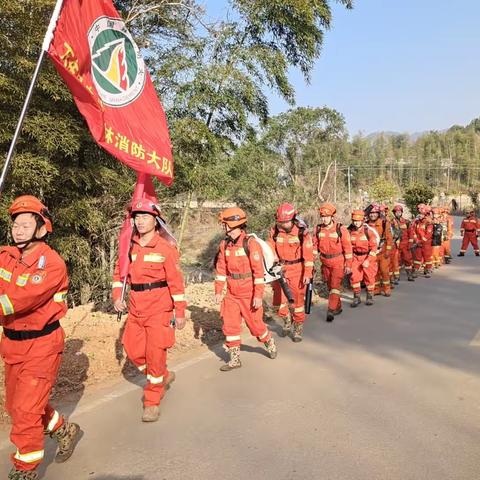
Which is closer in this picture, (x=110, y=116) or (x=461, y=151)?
(x=110, y=116)

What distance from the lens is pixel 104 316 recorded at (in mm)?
7324

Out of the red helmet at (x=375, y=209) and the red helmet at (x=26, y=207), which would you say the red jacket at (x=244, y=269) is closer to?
the red helmet at (x=26, y=207)

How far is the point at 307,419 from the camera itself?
14.0 feet

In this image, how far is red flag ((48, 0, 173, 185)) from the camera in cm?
415

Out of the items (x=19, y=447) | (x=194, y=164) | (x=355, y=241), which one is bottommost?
(x=19, y=447)

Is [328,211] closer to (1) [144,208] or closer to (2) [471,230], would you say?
(1) [144,208]

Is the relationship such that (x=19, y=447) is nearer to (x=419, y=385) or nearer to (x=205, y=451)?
(x=205, y=451)

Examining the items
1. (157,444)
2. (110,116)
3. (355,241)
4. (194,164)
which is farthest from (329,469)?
(355,241)

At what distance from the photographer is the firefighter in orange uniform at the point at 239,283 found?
→ 5836mm

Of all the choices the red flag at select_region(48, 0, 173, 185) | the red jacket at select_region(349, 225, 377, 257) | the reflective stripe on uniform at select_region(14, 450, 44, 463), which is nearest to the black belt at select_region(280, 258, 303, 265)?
the red flag at select_region(48, 0, 173, 185)

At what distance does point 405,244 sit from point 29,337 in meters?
11.9

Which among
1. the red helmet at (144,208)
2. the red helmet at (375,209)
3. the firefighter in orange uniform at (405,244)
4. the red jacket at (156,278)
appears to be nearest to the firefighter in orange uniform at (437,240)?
the firefighter in orange uniform at (405,244)

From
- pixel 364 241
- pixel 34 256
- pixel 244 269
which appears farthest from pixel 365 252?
pixel 34 256

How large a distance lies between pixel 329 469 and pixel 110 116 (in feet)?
11.3
